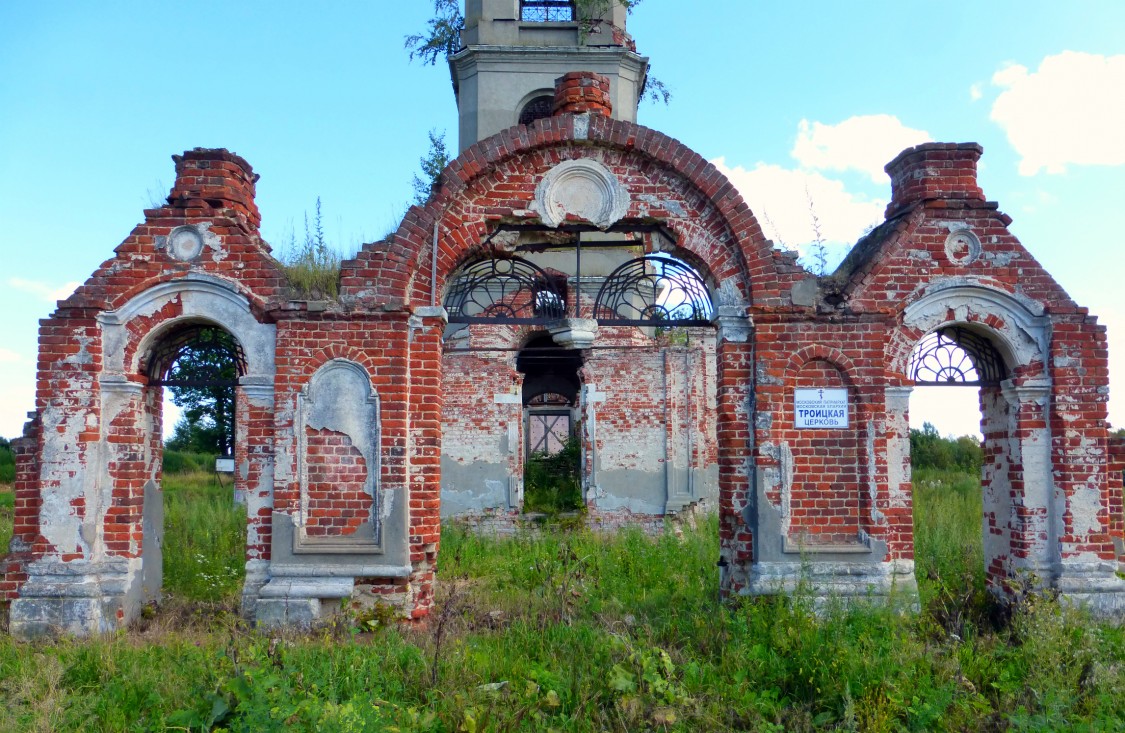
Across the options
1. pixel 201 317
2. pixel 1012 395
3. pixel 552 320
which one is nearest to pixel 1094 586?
pixel 1012 395

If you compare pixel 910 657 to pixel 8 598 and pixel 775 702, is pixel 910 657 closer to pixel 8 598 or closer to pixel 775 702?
pixel 775 702

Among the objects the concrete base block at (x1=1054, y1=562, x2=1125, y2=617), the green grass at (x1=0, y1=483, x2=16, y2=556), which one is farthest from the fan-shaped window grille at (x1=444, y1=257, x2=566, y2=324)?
the green grass at (x1=0, y1=483, x2=16, y2=556)

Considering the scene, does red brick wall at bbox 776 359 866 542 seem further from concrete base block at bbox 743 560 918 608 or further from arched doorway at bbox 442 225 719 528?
arched doorway at bbox 442 225 719 528

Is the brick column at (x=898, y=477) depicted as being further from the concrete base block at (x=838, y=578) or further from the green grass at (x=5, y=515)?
the green grass at (x=5, y=515)

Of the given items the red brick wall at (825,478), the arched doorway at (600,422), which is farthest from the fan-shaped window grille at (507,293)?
the red brick wall at (825,478)

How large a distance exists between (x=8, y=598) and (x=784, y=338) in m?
7.26

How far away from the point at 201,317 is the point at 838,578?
621cm

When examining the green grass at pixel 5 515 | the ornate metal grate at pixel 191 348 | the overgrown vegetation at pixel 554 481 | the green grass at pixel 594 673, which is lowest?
the green grass at pixel 594 673

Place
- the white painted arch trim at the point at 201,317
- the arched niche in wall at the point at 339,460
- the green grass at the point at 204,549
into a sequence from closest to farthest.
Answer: the arched niche in wall at the point at 339,460, the white painted arch trim at the point at 201,317, the green grass at the point at 204,549

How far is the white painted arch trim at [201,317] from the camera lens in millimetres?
7203

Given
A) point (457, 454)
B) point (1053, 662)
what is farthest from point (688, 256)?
point (457, 454)

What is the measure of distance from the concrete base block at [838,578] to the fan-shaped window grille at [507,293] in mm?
3092

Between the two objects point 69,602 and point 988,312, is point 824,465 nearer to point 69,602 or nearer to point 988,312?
point 988,312

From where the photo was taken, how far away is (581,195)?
7.72 metres
